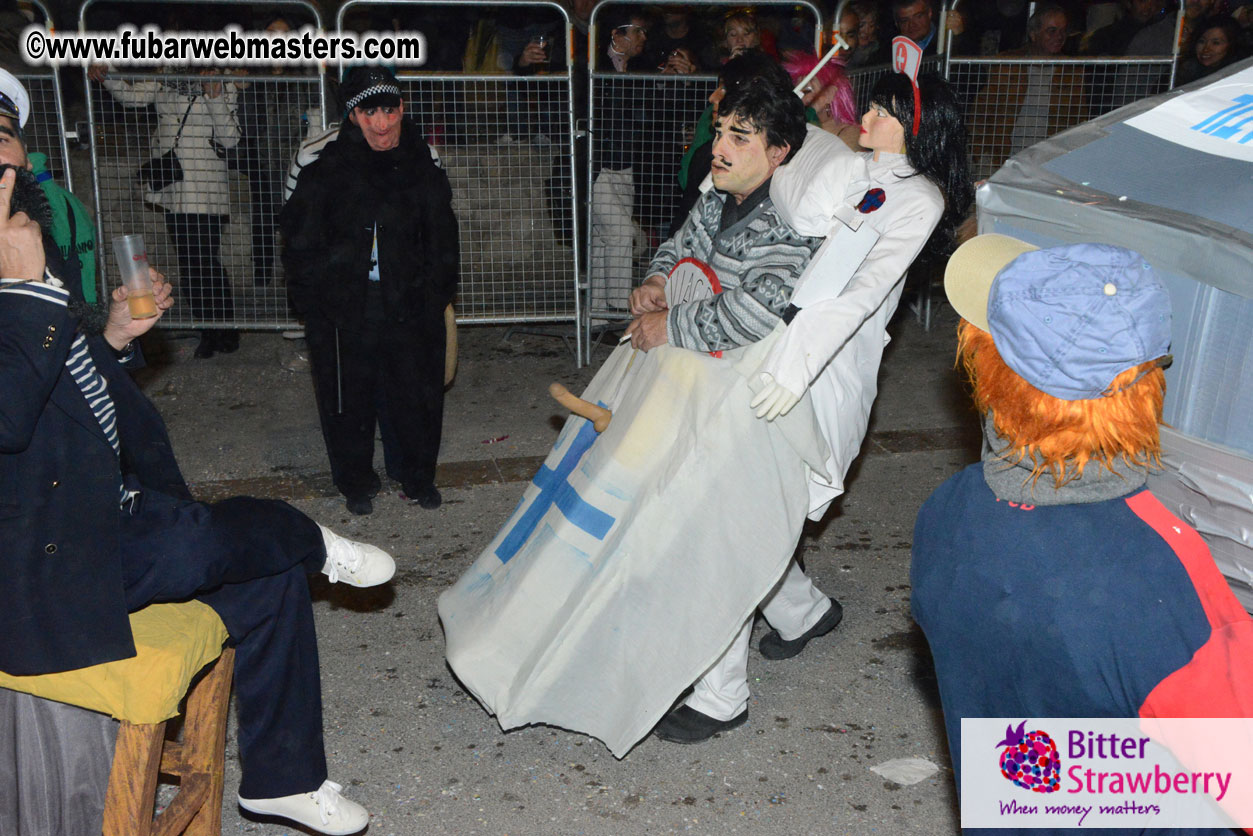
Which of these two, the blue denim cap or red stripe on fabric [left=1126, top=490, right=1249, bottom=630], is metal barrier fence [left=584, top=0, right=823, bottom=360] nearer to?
the blue denim cap

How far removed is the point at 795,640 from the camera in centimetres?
384

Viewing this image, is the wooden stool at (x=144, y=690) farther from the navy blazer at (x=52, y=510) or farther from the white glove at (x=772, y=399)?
the white glove at (x=772, y=399)

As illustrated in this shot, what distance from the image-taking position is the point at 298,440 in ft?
18.9

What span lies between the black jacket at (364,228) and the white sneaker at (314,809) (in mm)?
2207

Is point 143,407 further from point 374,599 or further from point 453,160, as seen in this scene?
point 453,160

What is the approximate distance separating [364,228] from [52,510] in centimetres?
240

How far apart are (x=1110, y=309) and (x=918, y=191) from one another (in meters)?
1.78

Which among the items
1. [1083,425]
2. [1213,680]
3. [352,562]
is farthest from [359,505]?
[1213,680]

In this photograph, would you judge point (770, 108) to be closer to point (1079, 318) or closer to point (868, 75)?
point (1079, 318)

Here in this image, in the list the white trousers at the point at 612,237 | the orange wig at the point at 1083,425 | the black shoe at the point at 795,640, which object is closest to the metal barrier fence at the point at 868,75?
the white trousers at the point at 612,237

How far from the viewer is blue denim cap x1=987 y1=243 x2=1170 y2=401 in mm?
1513

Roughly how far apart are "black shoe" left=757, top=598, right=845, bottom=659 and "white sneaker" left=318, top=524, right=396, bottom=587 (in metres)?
1.48

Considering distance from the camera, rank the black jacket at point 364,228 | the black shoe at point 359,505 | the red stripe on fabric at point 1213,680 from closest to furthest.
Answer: the red stripe on fabric at point 1213,680 → the black jacket at point 364,228 → the black shoe at point 359,505

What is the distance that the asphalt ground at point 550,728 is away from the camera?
3.08 meters
